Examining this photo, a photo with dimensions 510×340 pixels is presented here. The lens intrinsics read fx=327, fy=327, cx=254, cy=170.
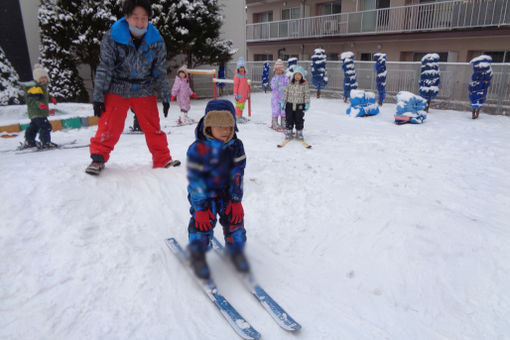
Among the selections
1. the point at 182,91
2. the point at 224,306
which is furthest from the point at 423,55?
the point at 224,306

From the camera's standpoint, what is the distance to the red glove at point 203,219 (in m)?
2.69

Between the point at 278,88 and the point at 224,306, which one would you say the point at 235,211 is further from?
the point at 278,88

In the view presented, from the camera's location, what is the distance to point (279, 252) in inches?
142

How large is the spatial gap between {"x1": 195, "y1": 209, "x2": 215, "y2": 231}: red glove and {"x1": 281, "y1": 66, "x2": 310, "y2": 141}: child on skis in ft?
16.4

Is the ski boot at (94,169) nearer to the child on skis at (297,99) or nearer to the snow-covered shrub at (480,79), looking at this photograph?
the child on skis at (297,99)

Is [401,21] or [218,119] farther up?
[401,21]

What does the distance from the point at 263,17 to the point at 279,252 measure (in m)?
25.0

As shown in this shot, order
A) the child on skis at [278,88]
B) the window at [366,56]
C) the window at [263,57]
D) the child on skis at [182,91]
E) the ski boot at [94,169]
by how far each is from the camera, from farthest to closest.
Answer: the window at [263,57], the window at [366,56], the child on skis at [182,91], the child on skis at [278,88], the ski boot at [94,169]

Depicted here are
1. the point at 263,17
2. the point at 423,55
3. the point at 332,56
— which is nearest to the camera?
the point at 423,55

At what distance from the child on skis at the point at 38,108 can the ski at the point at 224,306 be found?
522 centimetres

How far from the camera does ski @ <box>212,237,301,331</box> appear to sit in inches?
96.9

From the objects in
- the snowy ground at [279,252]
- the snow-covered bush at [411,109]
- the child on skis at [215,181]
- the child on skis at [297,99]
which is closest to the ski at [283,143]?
the child on skis at [297,99]

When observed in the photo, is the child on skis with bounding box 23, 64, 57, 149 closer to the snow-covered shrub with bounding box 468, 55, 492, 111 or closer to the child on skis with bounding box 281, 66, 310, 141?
the child on skis with bounding box 281, 66, 310, 141

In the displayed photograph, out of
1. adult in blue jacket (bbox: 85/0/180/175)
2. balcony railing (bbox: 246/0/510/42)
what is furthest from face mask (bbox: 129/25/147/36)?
balcony railing (bbox: 246/0/510/42)
